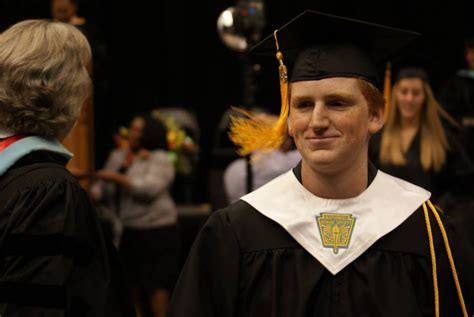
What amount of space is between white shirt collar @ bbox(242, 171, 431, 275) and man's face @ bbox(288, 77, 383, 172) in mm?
133

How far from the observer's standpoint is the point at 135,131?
695 centimetres

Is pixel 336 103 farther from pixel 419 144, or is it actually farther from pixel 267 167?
pixel 267 167

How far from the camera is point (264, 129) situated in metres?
2.96

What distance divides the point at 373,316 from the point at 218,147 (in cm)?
633

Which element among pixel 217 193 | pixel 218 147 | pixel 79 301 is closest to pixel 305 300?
pixel 79 301

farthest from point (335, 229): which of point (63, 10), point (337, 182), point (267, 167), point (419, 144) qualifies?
point (63, 10)

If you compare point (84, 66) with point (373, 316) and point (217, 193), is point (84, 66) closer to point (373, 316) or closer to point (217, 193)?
point (373, 316)

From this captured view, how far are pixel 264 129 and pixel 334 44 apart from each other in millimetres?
441

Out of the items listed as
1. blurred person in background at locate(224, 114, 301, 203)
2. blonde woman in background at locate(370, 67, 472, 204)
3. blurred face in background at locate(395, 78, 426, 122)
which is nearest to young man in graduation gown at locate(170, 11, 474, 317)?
blonde woman in background at locate(370, 67, 472, 204)

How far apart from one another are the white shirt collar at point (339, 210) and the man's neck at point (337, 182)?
19 mm

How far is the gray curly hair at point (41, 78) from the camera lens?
8.50 ft

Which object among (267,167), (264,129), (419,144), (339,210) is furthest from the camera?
(267,167)

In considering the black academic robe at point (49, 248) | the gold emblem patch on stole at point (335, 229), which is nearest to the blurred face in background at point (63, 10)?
the black academic robe at point (49, 248)

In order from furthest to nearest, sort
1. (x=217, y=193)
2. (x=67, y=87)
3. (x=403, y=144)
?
1. (x=217, y=193)
2. (x=403, y=144)
3. (x=67, y=87)
